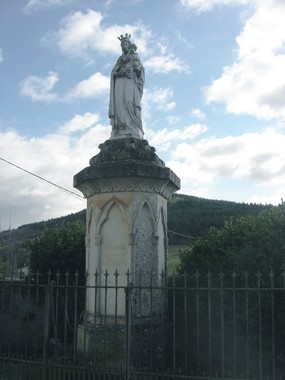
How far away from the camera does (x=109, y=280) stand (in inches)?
319

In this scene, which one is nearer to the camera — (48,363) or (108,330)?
(48,363)

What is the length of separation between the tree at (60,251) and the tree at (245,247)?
3.47 metres

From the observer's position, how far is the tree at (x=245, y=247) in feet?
26.6

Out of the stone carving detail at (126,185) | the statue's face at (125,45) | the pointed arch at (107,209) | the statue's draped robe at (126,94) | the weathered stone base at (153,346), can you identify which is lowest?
the weathered stone base at (153,346)

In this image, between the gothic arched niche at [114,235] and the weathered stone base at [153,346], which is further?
the gothic arched niche at [114,235]

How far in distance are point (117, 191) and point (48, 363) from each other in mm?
3120

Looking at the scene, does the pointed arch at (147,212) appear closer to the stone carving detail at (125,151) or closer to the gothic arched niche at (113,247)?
the gothic arched niche at (113,247)

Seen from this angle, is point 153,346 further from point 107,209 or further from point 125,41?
point 125,41

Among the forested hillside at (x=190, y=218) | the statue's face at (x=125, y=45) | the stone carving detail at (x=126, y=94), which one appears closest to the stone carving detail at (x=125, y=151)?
the stone carving detail at (x=126, y=94)

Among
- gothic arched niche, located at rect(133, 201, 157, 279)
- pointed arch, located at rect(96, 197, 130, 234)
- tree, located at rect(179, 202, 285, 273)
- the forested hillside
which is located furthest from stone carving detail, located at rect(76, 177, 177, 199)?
the forested hillside

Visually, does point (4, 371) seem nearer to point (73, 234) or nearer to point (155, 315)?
point (155, 315)

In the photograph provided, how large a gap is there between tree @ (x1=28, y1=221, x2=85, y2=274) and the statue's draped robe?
6028mm

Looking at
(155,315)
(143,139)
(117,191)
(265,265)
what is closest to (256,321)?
(265,265)

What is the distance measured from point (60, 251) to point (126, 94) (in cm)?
676
